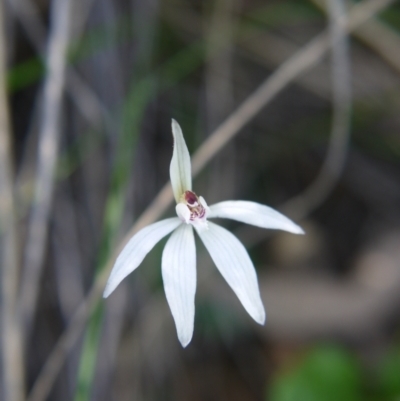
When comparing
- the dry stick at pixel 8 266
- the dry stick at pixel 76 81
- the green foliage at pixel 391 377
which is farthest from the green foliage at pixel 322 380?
the dry stick at pixel 76 81

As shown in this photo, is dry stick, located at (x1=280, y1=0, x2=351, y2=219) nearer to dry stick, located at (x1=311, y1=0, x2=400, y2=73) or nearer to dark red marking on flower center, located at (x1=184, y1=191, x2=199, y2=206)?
dry stick, located at (x1=311, y1=0, x2=400, y2=73)

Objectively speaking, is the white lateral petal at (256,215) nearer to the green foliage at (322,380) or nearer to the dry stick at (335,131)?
the dry stick at (335,131)

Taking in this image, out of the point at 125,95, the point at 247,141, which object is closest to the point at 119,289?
the point at 125,95

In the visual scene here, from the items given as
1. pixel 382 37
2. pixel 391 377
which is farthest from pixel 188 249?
pixel 382 37

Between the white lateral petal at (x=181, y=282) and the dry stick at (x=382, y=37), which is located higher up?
the dry stick at (x=382, y=37)

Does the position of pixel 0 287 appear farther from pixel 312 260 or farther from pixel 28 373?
pixel 312 260

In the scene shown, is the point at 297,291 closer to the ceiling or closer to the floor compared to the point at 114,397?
closer to the ceiling
